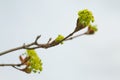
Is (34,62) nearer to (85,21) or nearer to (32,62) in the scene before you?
(32,62)

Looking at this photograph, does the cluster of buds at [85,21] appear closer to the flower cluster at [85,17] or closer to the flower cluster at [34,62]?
the flower cluster at [85,17]

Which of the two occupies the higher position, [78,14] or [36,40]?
[78,14]

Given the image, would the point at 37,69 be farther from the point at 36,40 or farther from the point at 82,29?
the point at 82,29

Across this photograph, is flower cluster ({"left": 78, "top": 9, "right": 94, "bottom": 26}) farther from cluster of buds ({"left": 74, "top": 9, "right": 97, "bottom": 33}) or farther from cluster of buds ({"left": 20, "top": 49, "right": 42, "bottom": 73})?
cluster of buds ({"left": 20, "top": 49, "right": 42, "bottom": 73})

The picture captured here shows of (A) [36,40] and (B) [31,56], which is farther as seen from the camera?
(B) [31,56]

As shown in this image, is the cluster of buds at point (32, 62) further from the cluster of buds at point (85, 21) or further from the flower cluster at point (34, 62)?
the cluster of buds at point (85, 21)

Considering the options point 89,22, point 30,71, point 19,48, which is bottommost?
point 30,71

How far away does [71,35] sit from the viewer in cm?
455

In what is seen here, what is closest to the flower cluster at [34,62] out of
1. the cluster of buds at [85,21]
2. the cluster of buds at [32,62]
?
the cluster of buds at [32,62]

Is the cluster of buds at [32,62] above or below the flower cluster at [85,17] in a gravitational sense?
below

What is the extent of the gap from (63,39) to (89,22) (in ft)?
1.59

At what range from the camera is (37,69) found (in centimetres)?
479

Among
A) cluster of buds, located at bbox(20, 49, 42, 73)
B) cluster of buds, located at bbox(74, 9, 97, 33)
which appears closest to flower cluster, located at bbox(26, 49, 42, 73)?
cluster of buds, located at bbox(20, 49, 42, 73)

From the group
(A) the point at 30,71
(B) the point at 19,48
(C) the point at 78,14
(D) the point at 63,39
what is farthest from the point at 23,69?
(C) the point at 78,14
